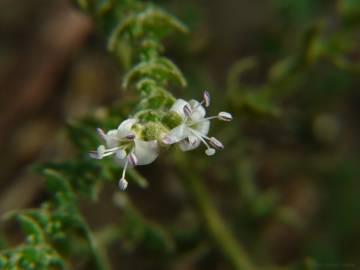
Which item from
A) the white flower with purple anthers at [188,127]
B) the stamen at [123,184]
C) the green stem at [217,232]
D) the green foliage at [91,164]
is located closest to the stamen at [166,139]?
the white flower with purple anthers at [188,127]

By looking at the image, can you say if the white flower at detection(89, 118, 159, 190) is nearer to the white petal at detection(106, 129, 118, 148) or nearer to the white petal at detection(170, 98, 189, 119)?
the white petal at detection(106, 129, 118, 148)

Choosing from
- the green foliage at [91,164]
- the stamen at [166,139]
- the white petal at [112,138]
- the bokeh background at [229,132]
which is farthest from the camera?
the bokeh background at [229,132]

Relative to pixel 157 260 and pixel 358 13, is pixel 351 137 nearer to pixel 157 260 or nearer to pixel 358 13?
pixel 358 13

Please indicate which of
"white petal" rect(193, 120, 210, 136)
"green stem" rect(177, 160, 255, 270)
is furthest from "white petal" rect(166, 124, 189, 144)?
"green stem" rect(177, 160, 255, 270)

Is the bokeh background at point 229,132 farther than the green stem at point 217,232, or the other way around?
the bokeh background at point 229,132

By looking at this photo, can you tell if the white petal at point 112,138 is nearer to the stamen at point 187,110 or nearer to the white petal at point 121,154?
the white petal at point 121,154

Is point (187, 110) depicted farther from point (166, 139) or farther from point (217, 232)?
point (217, 232)
